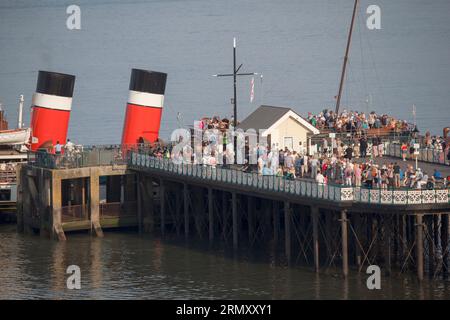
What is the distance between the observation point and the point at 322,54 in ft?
575

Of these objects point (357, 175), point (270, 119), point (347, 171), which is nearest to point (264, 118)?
point (270, 119)

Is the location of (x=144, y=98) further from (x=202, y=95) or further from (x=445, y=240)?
(x=202, y=95)

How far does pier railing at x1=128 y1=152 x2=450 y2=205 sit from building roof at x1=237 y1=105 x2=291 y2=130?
3.78 m

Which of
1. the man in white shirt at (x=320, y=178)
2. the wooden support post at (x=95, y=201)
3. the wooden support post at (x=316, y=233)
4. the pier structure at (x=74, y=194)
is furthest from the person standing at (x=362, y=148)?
the wooden support post at (x=95, y=201)

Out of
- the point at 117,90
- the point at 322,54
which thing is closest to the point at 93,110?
the point at 117,90

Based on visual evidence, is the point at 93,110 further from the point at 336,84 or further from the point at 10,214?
the point at 10,214

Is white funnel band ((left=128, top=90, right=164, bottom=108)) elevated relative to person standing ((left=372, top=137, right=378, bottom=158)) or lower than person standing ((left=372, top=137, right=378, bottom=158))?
elevated

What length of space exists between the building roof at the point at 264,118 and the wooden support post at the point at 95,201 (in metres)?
7.29

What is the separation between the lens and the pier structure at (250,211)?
6131 cm

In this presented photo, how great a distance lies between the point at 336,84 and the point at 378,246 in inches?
3346

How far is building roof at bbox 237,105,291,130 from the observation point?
72.1 m

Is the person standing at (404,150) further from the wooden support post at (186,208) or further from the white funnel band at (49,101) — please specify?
the white funnel band at (49,101)

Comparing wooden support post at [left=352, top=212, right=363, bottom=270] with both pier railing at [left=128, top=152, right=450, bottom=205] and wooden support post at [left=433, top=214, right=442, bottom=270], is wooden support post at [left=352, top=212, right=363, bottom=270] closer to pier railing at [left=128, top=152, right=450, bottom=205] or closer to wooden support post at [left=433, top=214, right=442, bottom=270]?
pier railing at [left=128, top=152, right=450, bottom=205]

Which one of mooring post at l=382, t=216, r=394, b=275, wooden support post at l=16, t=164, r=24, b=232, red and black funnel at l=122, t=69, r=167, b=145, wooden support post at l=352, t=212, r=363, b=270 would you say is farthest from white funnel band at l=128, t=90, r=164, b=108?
mooring post at l=382, t=216, r=394, b=275
